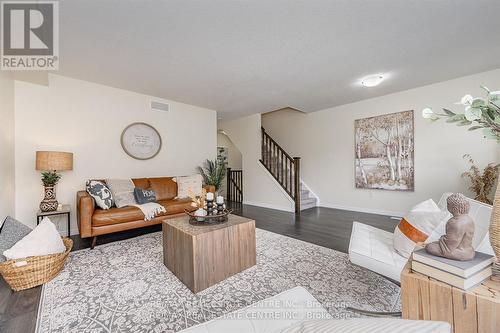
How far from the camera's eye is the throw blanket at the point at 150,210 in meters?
3.04

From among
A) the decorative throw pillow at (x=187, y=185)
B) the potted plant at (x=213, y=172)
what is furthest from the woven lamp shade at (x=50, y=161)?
the potted plant at (x=213, y=172)

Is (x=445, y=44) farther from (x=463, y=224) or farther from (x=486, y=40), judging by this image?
(x=463, y=224)

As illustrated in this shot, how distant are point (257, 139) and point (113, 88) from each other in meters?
3.30

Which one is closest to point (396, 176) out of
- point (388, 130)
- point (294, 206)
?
point (388, 130)

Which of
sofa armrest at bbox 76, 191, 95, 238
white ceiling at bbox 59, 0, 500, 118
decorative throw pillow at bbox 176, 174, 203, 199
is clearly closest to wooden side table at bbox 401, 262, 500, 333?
white ceiling at bbox 59, 0, 500, 118

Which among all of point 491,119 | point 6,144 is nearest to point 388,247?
point 491,119

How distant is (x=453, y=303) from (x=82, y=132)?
4495 mm

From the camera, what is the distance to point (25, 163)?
9.75 ft

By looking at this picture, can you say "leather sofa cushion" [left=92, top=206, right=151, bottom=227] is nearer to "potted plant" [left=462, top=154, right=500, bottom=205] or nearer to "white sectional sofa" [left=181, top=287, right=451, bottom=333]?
"white sectional sofa" [left=181, top=287, right=451, bottom=333]

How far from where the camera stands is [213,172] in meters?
4.91

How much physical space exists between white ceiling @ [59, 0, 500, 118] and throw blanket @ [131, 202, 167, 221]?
1.95 meters

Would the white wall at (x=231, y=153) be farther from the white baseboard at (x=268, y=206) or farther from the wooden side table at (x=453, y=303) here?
the wooden side table at (x=453, y=303)

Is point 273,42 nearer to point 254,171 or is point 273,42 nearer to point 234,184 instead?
point 254,171

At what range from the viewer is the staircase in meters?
4.71
